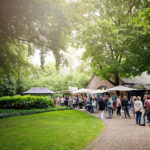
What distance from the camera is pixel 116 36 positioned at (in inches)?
576

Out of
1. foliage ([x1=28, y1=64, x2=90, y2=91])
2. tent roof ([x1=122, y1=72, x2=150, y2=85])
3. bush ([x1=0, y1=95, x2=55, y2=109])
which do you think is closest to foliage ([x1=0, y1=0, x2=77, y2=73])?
bush ([x1=0, y1=95, x2=55, y2=109])

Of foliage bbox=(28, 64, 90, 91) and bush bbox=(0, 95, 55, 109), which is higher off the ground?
foliage bbox=(28, 64, 90, 91)

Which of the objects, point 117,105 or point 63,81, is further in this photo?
point 63,81

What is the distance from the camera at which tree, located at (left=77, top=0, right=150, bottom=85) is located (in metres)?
14.6

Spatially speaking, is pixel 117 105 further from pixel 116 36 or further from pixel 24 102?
pixel 24 102

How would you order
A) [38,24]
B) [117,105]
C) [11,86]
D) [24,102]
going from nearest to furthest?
[38,24], [117,105], [24,102], [11,86]

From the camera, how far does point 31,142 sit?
572 cm

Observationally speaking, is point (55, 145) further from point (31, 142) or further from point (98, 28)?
point (98, 28)

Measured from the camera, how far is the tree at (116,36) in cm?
1464

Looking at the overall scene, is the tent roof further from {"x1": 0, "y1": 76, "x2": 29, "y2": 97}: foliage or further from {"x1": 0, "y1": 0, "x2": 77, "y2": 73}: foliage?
{"x1": 0, "y1": 76, "x2": 29, "y2": 97}: foliage

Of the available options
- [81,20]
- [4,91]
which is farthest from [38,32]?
[4,91]

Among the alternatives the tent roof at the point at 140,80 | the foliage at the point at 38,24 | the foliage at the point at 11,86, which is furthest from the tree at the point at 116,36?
the foliage at the point at 11,86

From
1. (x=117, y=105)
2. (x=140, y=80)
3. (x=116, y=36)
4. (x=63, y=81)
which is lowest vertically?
(x=117, y=105)

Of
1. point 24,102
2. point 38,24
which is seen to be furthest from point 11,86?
point 38,24
